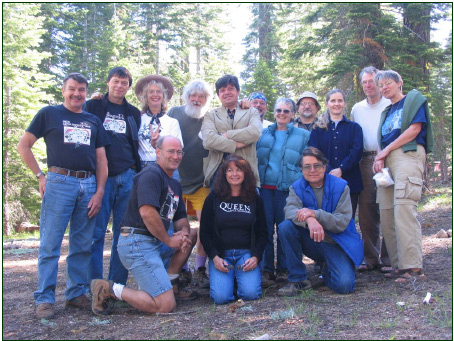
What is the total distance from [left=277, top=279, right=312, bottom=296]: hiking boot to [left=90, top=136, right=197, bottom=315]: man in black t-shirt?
125 cm

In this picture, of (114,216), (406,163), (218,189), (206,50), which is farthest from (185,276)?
(206,50)

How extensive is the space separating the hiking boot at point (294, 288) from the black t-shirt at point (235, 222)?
0.66 m

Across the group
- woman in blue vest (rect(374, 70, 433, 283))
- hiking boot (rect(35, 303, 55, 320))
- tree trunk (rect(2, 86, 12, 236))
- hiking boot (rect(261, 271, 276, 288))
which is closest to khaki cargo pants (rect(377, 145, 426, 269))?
woman in blue vest (rect(374, 70, 433, 283))

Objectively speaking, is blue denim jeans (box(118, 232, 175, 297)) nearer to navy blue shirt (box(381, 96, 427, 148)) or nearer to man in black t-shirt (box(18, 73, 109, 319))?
man in black t-shirt (box(18, 73, 109, 319))

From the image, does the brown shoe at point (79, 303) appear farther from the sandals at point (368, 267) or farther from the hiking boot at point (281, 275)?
the sandals at point (368, 267)

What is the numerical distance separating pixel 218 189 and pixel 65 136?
5.90 ft

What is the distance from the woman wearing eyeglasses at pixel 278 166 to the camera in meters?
5.22

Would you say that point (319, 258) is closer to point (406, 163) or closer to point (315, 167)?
point (315, 167)

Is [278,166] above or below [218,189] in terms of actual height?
above

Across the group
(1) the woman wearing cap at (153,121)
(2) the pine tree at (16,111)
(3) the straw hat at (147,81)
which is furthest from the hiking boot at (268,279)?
(2) the pine tree at (16,111)

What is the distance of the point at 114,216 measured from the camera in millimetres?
4891

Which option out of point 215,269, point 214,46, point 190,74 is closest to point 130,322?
point 215,269

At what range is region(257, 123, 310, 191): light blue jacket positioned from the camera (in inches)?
205

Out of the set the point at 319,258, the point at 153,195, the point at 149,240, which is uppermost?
the point at 153,195
